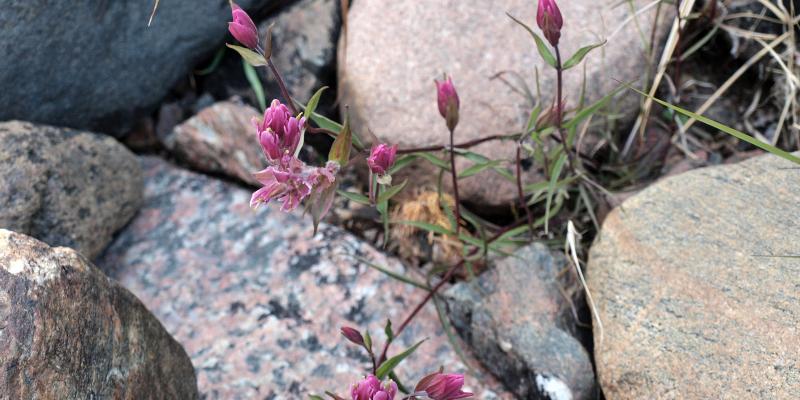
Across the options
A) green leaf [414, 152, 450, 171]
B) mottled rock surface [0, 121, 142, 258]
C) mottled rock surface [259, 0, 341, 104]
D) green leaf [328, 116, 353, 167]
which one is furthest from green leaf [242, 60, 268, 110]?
green leaf [328, 116, 353, 167]

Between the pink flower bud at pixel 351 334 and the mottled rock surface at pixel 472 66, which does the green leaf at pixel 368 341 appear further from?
the mottled rock surface at pixel 472 66

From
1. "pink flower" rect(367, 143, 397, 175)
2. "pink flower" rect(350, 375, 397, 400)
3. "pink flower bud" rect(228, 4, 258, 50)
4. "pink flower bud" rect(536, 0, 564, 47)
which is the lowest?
"pink flower" rect(350, 375, 397, 400)

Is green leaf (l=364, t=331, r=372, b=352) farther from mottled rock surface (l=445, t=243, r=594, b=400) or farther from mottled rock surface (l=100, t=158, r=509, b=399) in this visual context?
mottled rock surface (l=445, t=243, r=594, b=400)

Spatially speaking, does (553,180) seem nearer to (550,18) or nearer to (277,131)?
(550,18)

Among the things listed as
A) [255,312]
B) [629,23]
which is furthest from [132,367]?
[629,23]

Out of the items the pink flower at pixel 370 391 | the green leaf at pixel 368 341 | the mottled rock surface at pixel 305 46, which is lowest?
Answer: the green leaf at pixel 368 341

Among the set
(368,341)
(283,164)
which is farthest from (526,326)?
(283,164)

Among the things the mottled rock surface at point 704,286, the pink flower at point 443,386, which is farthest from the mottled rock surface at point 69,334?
the mottled rock surface at point 704,286
